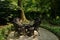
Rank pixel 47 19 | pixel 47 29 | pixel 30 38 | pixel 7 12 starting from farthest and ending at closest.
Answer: pixel 47 19 < pixel 7 12 < pixel 47 29 < pixel 30 38

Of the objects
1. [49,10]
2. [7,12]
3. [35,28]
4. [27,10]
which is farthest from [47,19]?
[35,28]

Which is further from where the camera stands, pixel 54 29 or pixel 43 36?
pixel 54 29

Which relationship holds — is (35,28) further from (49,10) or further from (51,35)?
(49,10)

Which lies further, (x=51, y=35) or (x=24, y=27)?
(x=51, y=35)

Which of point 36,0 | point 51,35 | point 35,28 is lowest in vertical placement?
point 51,35

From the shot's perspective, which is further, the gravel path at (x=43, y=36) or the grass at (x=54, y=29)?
the grass at (x=54, y=29)

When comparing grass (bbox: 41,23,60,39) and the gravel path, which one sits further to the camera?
grass (bbox: 41,23,60,39)

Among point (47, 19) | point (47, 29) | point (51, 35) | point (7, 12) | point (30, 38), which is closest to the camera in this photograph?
point (30, 38)

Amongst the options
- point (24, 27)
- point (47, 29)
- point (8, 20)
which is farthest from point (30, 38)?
point (8, 20)

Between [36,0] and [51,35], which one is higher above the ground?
[36,0]

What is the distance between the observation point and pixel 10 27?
32.6 ft

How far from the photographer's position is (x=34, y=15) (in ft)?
40.5

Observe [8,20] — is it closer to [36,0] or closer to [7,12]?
[7,12]

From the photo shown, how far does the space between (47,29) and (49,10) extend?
91.8 inches
